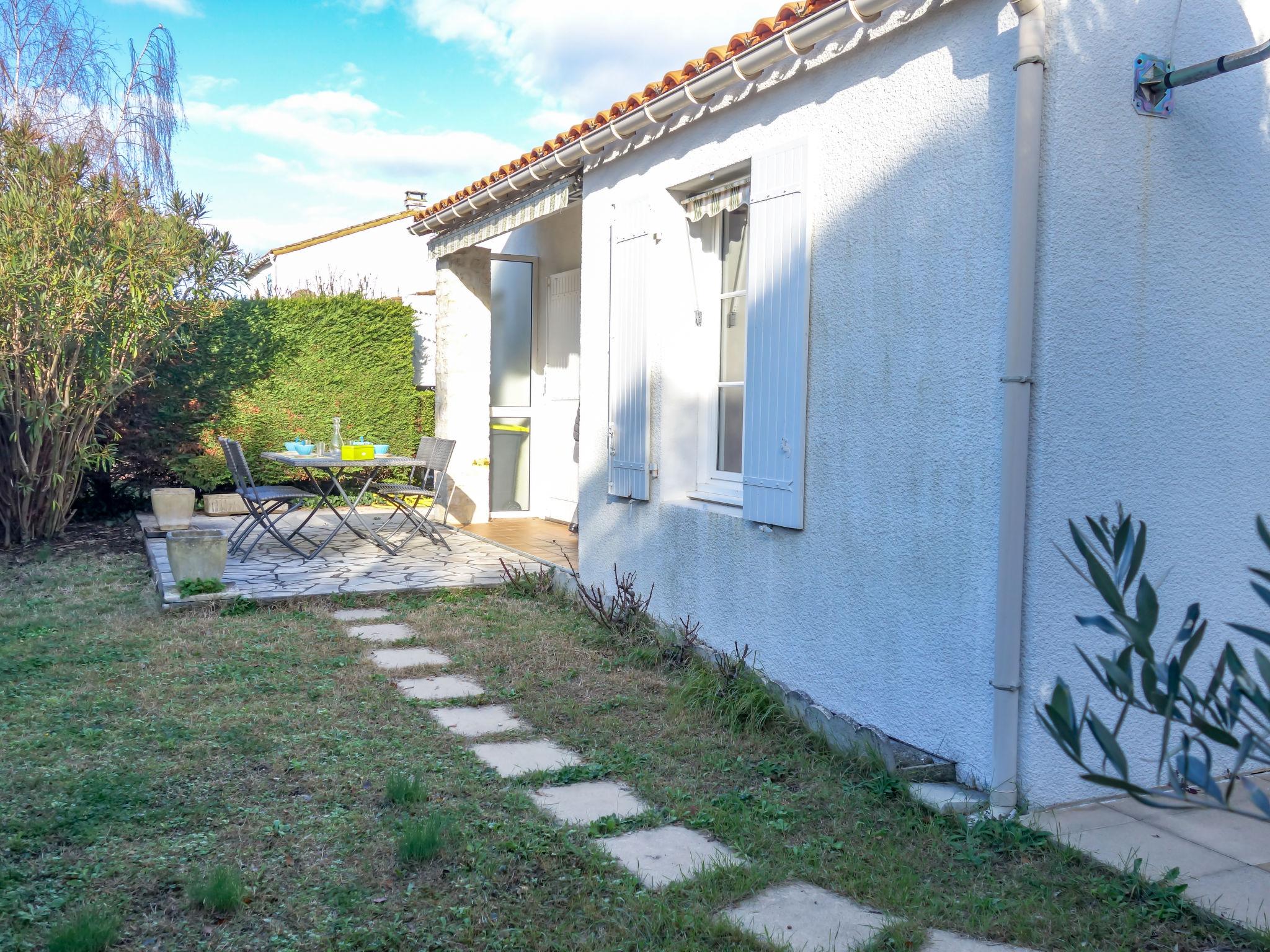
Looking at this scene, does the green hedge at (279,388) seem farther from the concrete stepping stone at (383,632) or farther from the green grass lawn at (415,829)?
the green grass lawn at (415,829)

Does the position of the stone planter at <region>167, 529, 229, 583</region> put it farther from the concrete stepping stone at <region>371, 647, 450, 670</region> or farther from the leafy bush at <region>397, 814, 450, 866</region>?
the leafy bush at <region>397, 814, 450, 866</region>

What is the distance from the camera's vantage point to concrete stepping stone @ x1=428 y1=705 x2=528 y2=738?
13.9 ft

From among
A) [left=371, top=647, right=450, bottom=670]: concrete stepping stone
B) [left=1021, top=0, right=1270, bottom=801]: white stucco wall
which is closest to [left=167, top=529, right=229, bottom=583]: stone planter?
[left=371, top=647, right=450, bottom=670]: concrete stepping stone

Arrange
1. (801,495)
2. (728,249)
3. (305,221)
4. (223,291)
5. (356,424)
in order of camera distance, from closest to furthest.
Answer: (801,495) → (728,249) → (223,291) → (356,424) → (305,221)

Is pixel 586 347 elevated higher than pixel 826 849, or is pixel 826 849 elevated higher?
pixel 586 347

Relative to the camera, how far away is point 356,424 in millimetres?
11789

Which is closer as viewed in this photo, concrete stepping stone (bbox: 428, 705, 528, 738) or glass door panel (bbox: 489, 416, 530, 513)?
concrete stepping stone (bbox: 428, 705, 528, 738)

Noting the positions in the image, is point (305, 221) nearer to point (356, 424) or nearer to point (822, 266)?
point (356, 424)

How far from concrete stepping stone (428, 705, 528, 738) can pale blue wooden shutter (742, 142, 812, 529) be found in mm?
1436

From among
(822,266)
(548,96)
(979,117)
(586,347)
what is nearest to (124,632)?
(586,347)

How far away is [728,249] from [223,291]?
5717mm

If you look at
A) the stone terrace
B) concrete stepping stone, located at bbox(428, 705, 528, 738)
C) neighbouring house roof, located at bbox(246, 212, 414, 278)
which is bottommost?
concrete stepping stone, located at bbox(428, 705, 528, 738)

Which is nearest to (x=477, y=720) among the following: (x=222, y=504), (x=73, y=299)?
(x=73, y=299)

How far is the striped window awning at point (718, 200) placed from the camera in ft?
16.5
